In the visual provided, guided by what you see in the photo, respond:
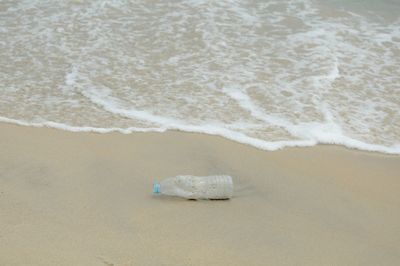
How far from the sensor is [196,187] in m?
3.17

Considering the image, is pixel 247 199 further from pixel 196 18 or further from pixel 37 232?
pixel 196 18

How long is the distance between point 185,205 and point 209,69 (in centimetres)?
242

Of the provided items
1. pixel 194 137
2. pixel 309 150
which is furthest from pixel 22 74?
pixel 309 150

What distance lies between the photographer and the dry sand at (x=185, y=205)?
2629mm

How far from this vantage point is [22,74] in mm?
5066

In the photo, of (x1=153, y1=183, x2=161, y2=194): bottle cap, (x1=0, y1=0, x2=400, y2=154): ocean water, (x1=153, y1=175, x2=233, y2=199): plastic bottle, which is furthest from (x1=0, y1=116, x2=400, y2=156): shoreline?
(x1=153, y1=183, x2=161, y2=194): bottle cap

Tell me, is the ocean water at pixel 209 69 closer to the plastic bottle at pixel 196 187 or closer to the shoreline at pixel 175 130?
the shoreline at pixel 175 130

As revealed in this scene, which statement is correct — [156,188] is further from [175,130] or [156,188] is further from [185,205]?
[175,130]

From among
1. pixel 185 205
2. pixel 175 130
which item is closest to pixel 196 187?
pixel 185 205

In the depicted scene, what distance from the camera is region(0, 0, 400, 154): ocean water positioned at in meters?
4.23

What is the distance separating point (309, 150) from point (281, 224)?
1060 mm

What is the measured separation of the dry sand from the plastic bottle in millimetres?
47

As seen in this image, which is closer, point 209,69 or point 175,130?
point 175,130

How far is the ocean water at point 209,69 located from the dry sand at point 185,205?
10.5 inches
